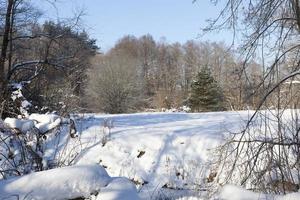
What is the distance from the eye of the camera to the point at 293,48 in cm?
760

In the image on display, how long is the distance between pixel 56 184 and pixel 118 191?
445 mm

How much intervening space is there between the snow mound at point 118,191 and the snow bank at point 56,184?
71mm

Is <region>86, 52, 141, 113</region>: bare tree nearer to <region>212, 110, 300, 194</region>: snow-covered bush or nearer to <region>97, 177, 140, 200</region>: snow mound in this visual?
<region>212, 110, 300, 194</region>: snow-covered bush

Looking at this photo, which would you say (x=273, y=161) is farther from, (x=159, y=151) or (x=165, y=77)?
(x=165, y=77)

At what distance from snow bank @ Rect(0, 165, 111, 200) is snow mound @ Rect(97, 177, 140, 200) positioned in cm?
7

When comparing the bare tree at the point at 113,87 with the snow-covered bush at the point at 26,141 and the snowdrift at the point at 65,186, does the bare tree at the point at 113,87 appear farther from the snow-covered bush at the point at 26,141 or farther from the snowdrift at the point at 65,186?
the snowdrift at the point at 65,186

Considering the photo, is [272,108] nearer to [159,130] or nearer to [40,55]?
[159,130]

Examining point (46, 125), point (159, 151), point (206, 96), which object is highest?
point (206, 96)

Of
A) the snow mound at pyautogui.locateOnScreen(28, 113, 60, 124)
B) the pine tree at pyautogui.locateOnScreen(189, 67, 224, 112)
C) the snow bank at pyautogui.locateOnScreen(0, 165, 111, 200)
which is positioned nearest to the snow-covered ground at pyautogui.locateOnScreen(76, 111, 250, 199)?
the snow mound at pyautogui.locateOnScreen(28, 113, 60, 124)

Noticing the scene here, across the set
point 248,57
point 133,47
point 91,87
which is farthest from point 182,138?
point 133,47

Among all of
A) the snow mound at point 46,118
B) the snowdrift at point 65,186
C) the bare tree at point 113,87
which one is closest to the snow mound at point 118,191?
the snowdrift at point 65,186

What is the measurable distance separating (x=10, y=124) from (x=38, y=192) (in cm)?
234

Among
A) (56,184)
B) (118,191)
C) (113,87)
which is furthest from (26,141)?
(113,87)

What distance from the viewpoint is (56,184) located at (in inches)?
135
